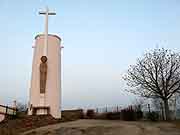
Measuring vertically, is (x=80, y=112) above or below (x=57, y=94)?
below

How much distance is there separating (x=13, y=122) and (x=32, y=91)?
5043mm

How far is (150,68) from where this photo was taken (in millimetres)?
28375

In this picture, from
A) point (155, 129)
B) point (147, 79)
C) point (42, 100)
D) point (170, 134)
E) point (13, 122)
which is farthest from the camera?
point (147, 79)

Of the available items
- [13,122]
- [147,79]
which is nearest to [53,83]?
[13,122]

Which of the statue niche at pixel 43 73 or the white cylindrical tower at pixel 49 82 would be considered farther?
the statue niche at pixel 43 73

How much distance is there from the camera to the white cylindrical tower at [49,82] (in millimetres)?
26156

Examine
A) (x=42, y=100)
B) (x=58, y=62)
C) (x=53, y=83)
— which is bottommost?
(x=42, y=100)

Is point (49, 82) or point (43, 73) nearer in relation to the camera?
point (43, 73)

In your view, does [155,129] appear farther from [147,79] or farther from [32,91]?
[32,91]

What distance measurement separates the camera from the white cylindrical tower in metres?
26.2

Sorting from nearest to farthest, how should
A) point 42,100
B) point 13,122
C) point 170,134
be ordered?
point 170,134 < point 13,122 < point 42,100

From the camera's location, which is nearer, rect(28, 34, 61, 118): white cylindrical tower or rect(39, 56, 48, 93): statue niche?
rect(28, 34, 61, 118): white cylindrical tower

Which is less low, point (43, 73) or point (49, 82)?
point (43, 73)

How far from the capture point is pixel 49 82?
26.7 meters
